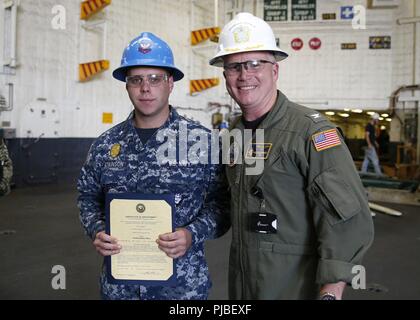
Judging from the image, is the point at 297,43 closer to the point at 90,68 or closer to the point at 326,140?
the point at 90,68

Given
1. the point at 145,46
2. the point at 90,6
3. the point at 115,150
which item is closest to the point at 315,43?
the point at 90,6

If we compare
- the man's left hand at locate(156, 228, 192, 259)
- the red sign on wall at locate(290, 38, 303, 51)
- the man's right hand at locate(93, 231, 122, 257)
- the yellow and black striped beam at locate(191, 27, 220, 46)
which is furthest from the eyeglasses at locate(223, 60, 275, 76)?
the red sign on wall at locate(290, 38, 303, 51)

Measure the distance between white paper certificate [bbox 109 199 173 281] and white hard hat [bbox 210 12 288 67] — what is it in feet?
2.14

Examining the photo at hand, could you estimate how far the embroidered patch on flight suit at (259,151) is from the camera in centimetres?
152

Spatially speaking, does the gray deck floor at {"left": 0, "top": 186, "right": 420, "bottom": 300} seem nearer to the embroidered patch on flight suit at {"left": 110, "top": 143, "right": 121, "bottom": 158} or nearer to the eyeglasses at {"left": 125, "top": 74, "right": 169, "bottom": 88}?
the embroidered patch on flight suit at {"left": 110, "top": 143, "right": 121, "bottom": 158}

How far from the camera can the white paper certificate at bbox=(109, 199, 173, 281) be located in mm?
1566

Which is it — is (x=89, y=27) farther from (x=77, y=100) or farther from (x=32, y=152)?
(x=32, y=152)

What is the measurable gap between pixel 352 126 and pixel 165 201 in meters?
13.6

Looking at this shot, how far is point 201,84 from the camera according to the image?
11.9 metres

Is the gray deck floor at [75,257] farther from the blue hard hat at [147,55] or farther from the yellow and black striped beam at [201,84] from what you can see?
the yellow and black striped beam at [201,84]

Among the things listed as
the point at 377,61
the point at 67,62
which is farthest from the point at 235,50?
the point at 377,61

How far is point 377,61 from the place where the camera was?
11984 mm

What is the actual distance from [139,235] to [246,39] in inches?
33.9
